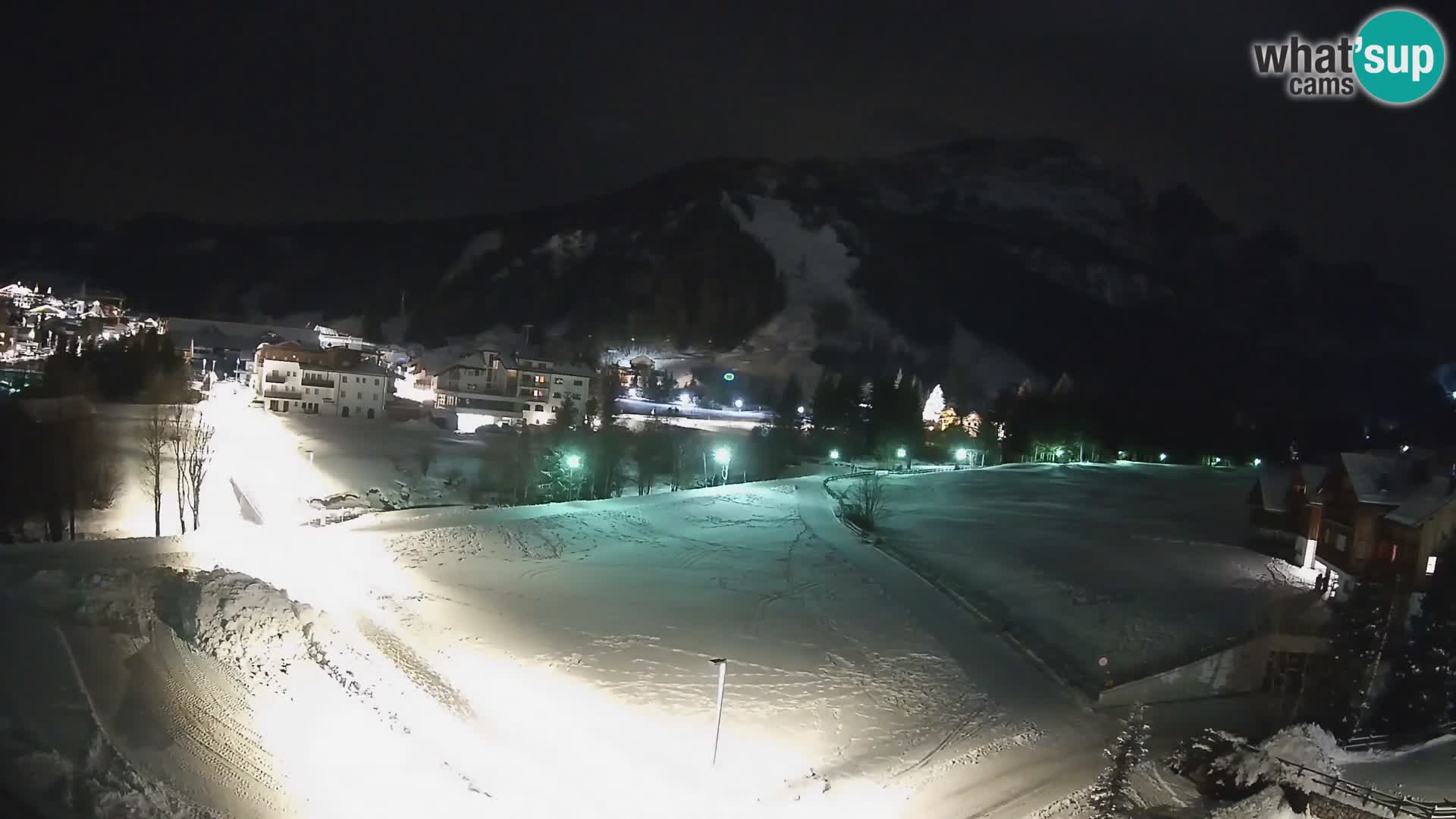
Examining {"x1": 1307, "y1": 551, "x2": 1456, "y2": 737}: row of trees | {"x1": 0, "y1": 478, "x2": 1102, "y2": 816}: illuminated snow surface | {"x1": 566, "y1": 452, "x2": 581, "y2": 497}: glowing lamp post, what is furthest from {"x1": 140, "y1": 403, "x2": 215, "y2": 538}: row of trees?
{"x1": 1307, "y1": 551, "x2": 1456, "y2": 737}: row of trees

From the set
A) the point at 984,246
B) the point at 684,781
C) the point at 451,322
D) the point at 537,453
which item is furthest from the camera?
the point at 984,246

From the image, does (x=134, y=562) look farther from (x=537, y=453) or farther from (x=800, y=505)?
(x=537, y=453)

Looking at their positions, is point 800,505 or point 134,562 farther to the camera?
point 800,505

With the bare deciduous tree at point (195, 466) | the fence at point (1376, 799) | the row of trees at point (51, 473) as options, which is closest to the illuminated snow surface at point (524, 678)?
the fence at point (1376, 799)

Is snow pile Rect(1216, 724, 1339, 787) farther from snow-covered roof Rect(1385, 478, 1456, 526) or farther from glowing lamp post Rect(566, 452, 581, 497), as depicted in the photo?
glowing lamp post Rect(566, 452, 581, 497)

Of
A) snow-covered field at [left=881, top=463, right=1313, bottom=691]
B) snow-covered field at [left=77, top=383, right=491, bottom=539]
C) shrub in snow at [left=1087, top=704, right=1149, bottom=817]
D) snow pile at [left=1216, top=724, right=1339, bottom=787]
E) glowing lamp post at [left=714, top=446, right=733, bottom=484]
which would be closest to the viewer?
shrub in snow at [left=1087, top=704, right=1149, bottom=817]

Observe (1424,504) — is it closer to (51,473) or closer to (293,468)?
(51,473)

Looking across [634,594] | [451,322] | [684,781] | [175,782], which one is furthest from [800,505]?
[451,322]
